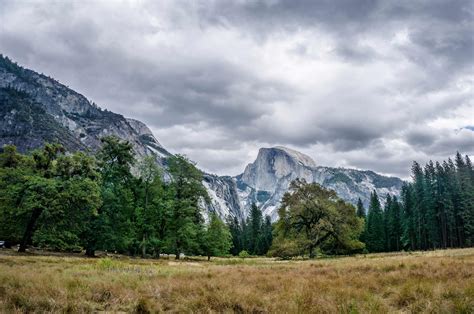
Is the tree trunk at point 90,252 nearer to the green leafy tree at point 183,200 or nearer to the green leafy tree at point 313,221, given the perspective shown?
the green leafy tree at point 183,200

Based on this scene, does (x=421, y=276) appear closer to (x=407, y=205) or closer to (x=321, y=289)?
(x=321, y=289)

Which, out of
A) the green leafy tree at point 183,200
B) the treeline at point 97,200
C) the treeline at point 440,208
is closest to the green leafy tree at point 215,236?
the treeline at point 97,200

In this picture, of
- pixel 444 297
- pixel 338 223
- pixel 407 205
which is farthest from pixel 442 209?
pixel 444 297

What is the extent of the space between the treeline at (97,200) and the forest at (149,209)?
12 centimetres

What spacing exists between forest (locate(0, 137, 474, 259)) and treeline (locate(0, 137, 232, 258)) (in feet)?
0.40

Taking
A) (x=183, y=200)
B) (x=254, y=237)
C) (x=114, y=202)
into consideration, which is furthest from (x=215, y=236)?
(x=254, y=237)

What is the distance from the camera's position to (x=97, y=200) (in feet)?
118

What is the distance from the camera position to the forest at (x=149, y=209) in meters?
35.5

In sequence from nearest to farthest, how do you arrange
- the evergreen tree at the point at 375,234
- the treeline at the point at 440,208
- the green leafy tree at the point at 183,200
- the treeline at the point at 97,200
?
the treeline at the point at 97,200
the green leafy tree at the point at 183,200
the treeline at the point at 440,208
the evergreen tree at the point at 375,234

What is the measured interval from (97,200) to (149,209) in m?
11.7

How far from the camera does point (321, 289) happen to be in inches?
400

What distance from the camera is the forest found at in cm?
3550

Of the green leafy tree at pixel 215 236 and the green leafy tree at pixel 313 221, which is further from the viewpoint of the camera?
the green leafy tree at pixel 215 236

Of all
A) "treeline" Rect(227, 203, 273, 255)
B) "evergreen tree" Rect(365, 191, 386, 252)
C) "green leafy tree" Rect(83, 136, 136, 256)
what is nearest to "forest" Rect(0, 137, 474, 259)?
"green leafy tree" Rect(83, 136, 136, 256)
